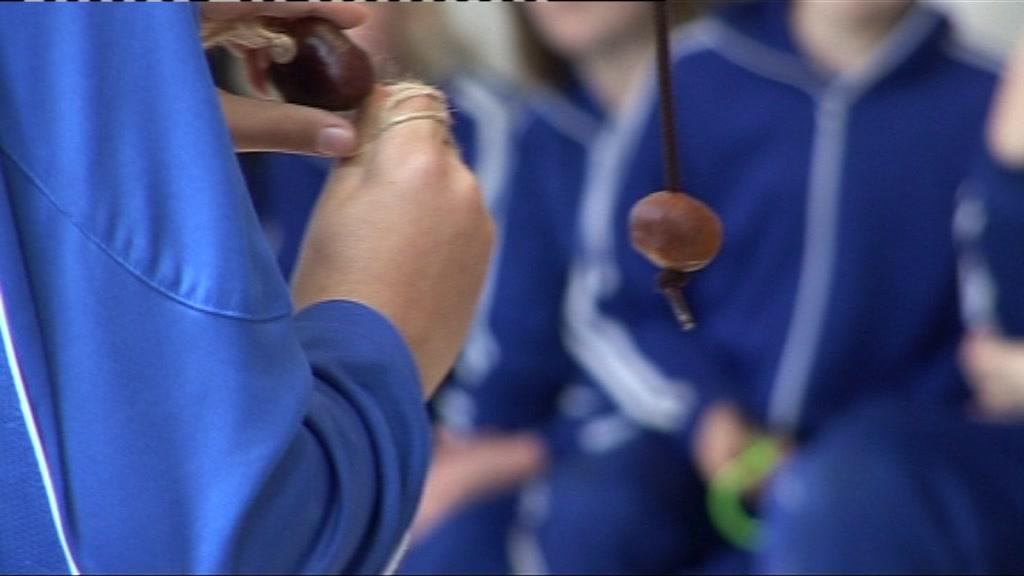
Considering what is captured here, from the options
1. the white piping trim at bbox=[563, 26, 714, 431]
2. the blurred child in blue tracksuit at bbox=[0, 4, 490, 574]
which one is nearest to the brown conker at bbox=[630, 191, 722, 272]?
the blurred child in blue tracksuit at bbox=[0, 4, 490, 574]

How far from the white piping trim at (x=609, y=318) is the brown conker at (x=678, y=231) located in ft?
1.02

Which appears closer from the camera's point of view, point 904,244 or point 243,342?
point 243,342

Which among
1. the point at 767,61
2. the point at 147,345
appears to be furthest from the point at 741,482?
the point at 147,345

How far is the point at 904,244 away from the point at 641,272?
13 cm

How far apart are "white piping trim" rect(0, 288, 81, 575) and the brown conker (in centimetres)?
17

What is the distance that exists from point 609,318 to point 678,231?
0.40 metres

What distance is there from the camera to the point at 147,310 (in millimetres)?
290

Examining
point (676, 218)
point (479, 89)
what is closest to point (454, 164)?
point (676, 218)

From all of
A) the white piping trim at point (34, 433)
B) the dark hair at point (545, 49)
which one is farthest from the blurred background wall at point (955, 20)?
the white piping trim at point (34, 433)

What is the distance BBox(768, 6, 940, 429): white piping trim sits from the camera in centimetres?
65

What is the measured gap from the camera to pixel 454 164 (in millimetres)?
378

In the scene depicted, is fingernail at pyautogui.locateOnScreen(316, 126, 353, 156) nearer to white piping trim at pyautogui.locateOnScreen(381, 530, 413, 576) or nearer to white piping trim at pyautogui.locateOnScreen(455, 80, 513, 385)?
white piping trim at pyautogui.locateOnScreen(381, 530, 413, 576)

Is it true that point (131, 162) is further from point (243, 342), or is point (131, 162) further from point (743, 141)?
point (743, 141)

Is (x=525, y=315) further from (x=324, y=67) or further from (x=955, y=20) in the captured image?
(x=324, y=67)
